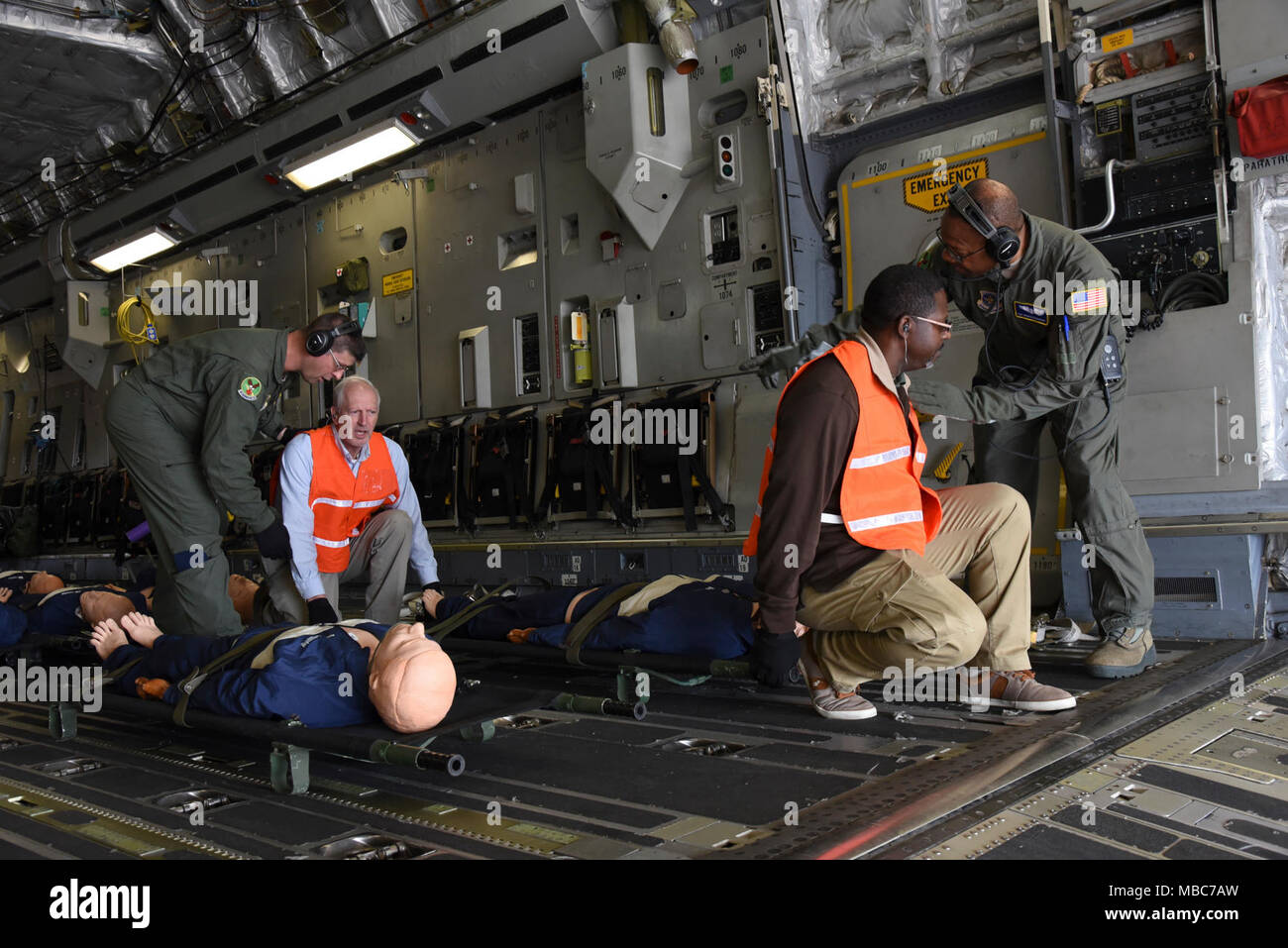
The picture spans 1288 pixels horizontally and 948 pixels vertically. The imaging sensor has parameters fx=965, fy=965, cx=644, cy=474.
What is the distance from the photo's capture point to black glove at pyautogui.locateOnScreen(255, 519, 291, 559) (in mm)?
4438

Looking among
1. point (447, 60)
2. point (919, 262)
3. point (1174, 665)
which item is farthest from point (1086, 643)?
point (447, 60)

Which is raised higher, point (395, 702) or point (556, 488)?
point (556, 488)

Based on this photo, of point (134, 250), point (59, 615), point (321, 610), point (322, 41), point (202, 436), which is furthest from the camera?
point (134, 250)

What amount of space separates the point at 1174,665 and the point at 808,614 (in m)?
1.75

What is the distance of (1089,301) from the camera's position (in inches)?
146

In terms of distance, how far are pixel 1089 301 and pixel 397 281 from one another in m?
6.86

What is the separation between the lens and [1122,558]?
12.4 feet

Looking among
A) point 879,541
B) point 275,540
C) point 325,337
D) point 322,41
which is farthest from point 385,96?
point 879,541

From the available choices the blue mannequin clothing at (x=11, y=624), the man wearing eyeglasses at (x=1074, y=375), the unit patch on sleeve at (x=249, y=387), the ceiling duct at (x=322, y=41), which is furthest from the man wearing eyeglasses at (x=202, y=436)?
the ceiling duct at (x=322, y=41)

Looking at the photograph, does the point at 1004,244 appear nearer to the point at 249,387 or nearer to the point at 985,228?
the point at 985,228

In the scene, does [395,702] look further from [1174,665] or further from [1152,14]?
[1152,14]

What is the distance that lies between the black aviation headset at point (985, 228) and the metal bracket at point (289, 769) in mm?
2998

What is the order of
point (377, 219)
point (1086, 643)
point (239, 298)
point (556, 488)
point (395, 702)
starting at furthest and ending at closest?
point (239, 298) < point (377, 219) < point (556, 488) < point (1086, 643) < point (395, 702)

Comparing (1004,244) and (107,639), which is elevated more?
(1004,244)
